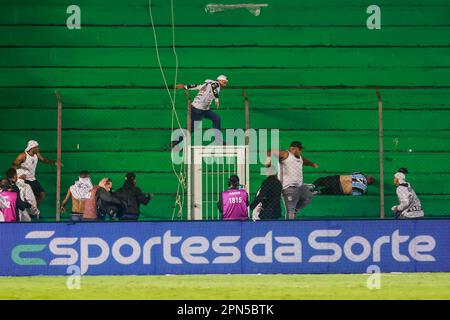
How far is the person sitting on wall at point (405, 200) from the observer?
23.5 m

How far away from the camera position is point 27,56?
26.0 metres

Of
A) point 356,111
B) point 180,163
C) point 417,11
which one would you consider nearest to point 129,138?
point 180,163

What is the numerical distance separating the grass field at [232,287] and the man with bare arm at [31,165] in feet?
14.1

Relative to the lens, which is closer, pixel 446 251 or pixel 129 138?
pixel 446 251

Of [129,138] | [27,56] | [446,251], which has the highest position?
[27,56]

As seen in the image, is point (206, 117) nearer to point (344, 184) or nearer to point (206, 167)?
point (206, 167)

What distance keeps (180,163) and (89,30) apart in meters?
3.63

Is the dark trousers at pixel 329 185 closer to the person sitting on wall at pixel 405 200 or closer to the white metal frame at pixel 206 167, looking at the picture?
the person sitting on wall at pixel 405 200

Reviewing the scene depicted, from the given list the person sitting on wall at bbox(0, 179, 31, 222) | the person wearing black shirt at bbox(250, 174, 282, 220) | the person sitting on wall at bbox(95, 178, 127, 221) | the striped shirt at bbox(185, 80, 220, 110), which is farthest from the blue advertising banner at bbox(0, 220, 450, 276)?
the striped shirt at bbox(185, 80, 220, 110)

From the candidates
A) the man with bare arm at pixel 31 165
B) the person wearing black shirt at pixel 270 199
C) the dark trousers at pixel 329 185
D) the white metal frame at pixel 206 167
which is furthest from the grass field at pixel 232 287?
the dark trousers at pixel 329 185

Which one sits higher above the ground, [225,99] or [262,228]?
[225,99]

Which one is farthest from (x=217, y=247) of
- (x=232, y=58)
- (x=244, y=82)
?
(x=232, y=58)

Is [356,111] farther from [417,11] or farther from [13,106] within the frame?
[13,106]

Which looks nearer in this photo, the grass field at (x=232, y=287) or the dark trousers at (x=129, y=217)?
the grass field at (x=232, y=287)
